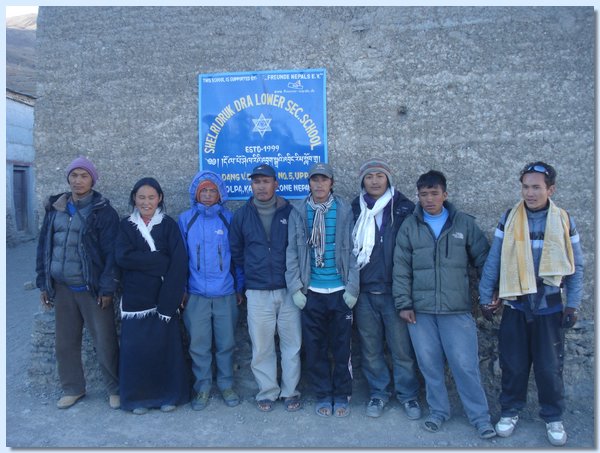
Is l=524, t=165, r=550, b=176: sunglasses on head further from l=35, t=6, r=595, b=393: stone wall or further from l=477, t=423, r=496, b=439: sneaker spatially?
l=477, t=423, r=496, b=439: sneaker

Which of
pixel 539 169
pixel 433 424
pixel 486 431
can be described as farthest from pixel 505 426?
pixel 539 169

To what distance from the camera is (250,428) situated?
353 centimetres

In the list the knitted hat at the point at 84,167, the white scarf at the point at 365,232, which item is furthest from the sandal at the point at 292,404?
the knitted hat at the point at 84,167

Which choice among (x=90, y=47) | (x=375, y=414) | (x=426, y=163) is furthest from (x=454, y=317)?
(x=90, y=47)

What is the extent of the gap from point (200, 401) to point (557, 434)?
8.60 ft

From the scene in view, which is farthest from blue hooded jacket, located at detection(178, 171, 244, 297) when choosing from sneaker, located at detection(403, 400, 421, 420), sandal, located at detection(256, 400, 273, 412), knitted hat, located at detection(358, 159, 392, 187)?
sneaker, located at detection(403, 400, 421, 420)

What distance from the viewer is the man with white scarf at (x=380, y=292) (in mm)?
3506

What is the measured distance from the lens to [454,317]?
3.35m

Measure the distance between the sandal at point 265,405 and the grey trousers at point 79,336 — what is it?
1.19 metres

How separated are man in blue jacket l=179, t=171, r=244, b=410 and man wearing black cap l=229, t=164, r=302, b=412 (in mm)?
147

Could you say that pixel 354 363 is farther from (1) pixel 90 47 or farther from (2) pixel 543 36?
(1) pixel 90 47

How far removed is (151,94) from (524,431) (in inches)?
158

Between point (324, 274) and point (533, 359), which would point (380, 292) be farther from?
point (533, 359)

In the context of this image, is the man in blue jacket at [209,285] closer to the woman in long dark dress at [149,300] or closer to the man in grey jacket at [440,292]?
the woman in long dark dress at [149,300]
